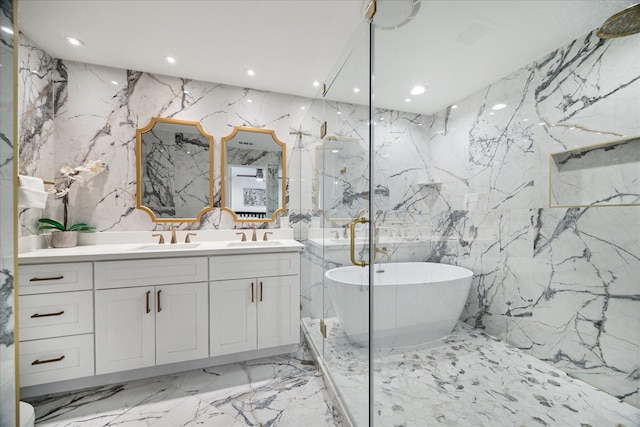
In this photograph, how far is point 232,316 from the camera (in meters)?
1.88

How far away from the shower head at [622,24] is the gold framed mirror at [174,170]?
8.49 ft

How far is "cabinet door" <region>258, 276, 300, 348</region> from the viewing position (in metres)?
1.95

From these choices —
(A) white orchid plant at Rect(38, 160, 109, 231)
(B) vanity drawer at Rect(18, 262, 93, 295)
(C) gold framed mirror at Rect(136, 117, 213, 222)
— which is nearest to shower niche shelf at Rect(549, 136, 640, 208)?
(C) gold framed mirror at Rect(136, 117, 213, 222)

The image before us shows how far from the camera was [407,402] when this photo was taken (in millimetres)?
1367

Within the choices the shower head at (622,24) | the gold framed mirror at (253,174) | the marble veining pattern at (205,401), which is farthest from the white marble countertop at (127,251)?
the shower head at (622,24)

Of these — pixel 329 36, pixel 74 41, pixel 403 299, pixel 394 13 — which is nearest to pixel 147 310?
pixel 403 299

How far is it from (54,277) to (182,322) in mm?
821

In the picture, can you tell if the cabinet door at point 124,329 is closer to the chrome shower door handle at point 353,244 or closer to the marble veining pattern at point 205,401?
the marble veining pattern at point 205,401

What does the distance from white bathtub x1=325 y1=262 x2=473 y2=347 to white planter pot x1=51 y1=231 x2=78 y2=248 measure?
6.63 ft

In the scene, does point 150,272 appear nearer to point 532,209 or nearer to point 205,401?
point 205,401

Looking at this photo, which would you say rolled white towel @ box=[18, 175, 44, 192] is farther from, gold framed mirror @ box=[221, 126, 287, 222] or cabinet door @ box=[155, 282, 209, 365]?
gold framed mirror @ box=[221, 126, 287, 222]

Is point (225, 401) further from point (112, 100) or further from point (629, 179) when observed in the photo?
point (112, 100)

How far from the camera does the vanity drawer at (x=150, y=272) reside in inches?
63.8

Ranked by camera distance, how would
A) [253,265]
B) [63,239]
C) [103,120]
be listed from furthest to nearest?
[103,120] < [253,265] < [63,239]
